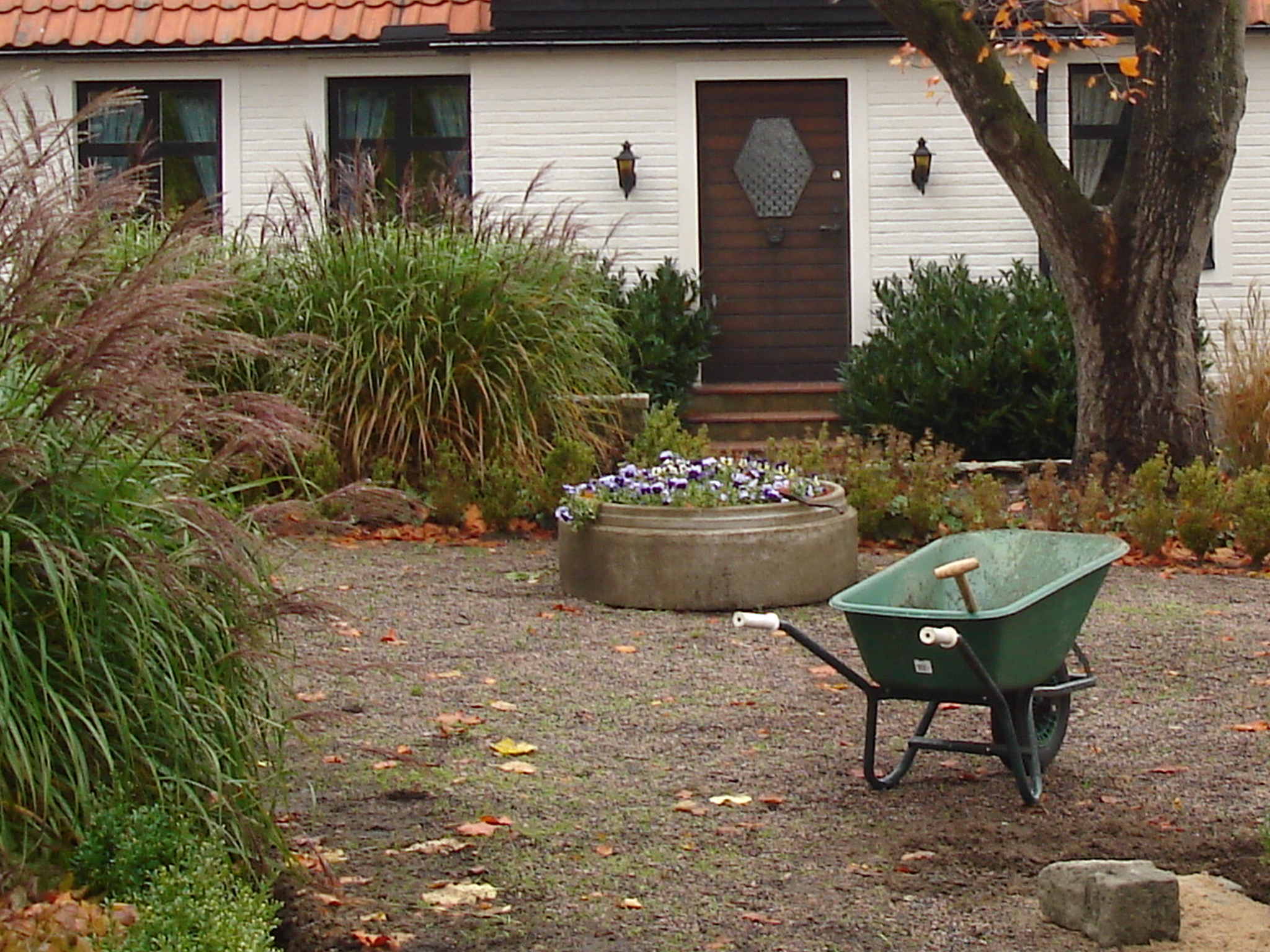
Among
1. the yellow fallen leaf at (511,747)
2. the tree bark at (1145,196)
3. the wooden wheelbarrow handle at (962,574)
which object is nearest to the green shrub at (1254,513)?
the tree bark at (1145,196)

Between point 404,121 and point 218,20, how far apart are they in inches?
71.4

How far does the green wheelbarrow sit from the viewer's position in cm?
501

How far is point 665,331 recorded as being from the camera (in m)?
14.3

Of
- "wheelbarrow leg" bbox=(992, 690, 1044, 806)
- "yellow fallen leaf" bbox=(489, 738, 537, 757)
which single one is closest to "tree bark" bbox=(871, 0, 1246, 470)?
"wheelbarrow leg" bbox=(992, 690, 1044, 806)

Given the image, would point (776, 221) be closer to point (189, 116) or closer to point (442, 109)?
point (442, 109)

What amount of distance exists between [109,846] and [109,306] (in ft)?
3.74

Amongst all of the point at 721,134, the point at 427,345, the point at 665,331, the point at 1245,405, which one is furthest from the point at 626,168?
the point at 1245,405

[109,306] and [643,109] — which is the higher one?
[643,109]

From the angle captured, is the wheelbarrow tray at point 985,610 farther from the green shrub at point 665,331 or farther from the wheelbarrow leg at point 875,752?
the green shrub at point 665,331

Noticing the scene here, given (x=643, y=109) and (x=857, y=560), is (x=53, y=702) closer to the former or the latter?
(x=857, y=560)

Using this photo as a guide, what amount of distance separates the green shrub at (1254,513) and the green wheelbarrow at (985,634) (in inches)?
164

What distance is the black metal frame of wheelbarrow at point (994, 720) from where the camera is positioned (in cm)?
510

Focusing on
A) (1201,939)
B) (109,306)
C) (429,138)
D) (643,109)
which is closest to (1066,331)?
(643,109)

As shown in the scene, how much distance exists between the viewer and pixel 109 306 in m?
3.71
